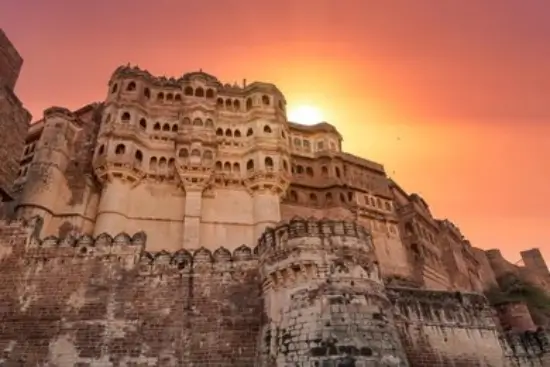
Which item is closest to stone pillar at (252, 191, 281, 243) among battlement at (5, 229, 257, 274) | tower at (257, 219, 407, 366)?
battlement at (5, 229, 257, 274)

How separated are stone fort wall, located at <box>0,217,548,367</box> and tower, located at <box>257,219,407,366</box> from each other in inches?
1.2

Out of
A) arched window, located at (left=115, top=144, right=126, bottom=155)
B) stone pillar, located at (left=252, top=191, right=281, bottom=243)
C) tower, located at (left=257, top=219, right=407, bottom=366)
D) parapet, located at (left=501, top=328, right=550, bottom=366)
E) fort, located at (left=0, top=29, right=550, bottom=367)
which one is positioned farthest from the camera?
arched window, located at (left=115, top=144, right=126, bottom=155)

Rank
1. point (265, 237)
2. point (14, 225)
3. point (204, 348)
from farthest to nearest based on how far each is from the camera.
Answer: point (14, 225) → point (265, 237) → point (204, 348)

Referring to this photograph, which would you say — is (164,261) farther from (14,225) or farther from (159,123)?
(159,123)

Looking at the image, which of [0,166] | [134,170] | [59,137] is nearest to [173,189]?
[134,170]

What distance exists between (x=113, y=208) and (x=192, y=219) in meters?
4.79

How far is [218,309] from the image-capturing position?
15055 millimetres

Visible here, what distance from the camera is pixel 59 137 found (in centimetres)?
3106

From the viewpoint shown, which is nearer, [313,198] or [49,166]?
[49,166]

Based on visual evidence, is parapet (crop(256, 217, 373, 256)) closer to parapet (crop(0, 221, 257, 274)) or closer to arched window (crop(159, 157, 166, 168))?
parapet (crop(0, 221, 257, 274))

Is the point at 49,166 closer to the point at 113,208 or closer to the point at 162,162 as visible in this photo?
the point at 113,208

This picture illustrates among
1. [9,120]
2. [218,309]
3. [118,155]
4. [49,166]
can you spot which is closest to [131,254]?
[218,309]

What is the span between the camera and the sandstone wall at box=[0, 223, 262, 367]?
14.0m

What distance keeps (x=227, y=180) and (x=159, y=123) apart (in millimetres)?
6714
